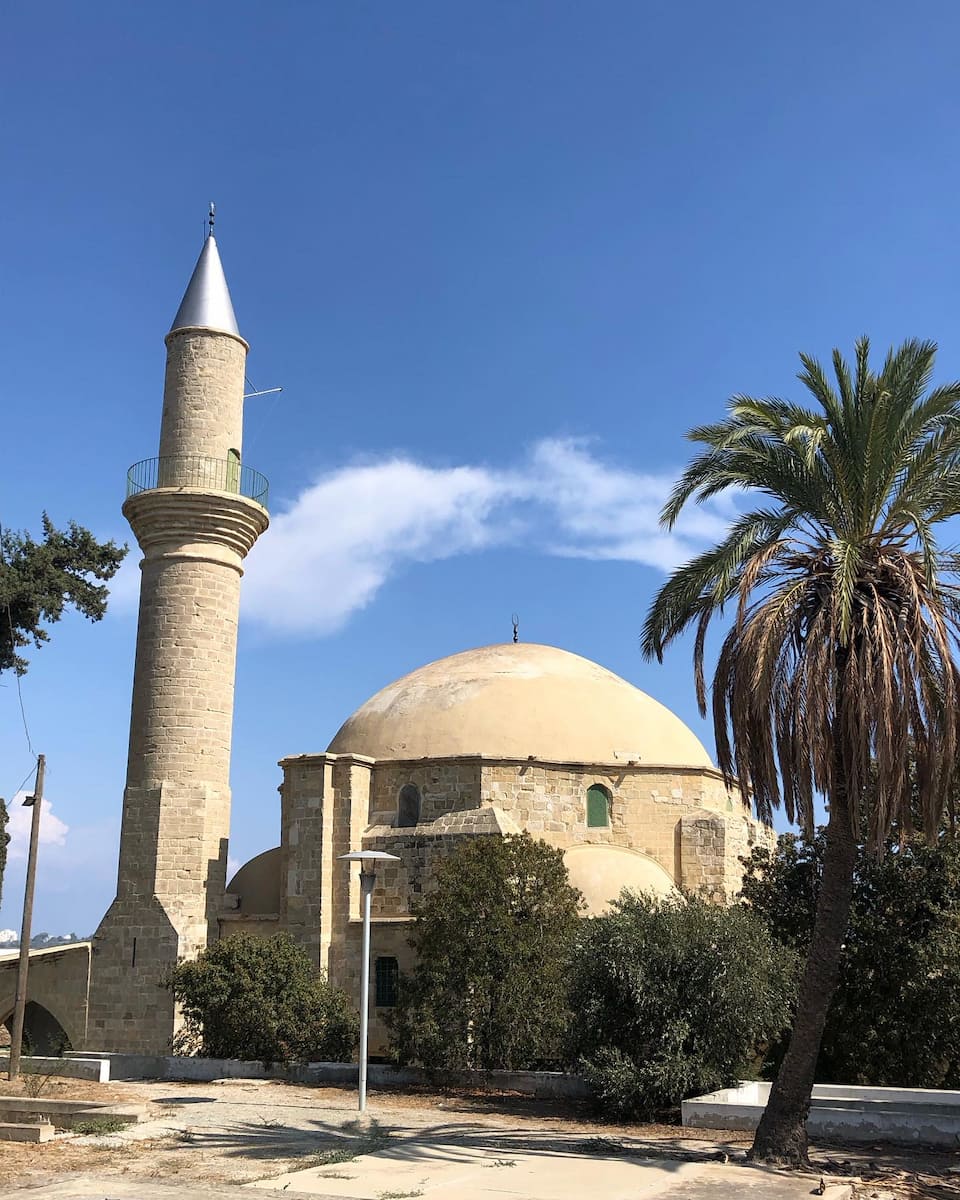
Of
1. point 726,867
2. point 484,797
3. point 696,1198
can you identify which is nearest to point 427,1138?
point 696,1198

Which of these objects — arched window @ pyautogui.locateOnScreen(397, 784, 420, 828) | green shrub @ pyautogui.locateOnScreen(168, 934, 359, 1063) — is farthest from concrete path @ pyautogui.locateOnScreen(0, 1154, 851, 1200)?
arched window @ pyautogui.locateOnScreen(397, 784, 420, 828)

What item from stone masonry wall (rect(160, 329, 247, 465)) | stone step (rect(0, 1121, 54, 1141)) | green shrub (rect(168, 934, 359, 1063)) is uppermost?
stone masonry wall (rect(160, 329, 247, 465))

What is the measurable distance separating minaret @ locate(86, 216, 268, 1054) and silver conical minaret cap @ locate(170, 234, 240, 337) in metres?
0.03

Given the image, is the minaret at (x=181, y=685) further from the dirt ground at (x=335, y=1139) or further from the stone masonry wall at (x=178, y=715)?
the dirt ground at (x=335, y=1139)

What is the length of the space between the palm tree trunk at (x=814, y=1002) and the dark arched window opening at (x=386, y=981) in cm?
1197

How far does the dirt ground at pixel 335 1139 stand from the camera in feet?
33.9

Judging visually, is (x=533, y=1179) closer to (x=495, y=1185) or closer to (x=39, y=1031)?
(x=495, y=1185)

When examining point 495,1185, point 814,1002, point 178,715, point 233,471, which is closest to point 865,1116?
point 814,1002

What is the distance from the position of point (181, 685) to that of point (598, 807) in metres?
8.68

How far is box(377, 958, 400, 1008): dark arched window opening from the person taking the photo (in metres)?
21.9

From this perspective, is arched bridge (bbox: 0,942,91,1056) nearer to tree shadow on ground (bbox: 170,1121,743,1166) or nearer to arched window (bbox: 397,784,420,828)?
arched window (bbox: 397,784,420,828)

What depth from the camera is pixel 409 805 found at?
24172 millimetres

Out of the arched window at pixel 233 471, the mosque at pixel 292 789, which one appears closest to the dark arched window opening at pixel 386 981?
the mosque at pixel 292 789

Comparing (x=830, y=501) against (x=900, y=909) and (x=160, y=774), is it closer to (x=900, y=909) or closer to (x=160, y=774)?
(x=900, y=909)
